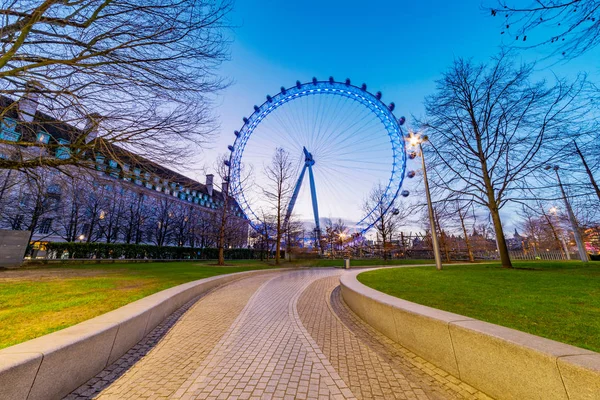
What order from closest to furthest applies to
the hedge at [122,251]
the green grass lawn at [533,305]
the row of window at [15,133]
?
the green grass lawn at [533,305] < the row of window at [15,133] < the hedge at [122,251]

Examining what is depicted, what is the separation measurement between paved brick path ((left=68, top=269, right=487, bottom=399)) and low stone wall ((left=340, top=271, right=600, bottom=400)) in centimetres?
21

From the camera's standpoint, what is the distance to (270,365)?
12.2 feet

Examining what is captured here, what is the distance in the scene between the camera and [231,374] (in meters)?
3.45

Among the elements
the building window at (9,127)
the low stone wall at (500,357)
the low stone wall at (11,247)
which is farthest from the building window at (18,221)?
the low stone wall at (500,357)

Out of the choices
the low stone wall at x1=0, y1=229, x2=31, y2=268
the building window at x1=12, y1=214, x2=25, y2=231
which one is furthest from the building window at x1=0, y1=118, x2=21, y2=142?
the building window at x1=12, y1=214, x2=25, y2=231

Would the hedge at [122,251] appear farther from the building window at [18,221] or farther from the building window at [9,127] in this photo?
the building window at [9,127]

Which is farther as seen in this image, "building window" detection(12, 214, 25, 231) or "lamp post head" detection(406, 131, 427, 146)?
"building window" detection(12, 214, 25, 231)

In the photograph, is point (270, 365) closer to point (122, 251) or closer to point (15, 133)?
point (15, 133)

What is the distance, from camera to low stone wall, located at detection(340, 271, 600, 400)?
205 centimetres

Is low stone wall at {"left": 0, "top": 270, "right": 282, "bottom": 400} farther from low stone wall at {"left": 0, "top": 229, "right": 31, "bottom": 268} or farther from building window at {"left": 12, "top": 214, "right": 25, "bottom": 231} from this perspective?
building window at {"left": 12, "top": 214, "right": 25, "bottom": 231}

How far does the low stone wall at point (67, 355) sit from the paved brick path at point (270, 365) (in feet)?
0.58

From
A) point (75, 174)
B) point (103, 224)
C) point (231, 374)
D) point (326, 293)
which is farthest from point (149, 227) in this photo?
point (231, 374)

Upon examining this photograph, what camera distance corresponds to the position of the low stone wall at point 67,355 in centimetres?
230

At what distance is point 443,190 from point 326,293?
34.6ft
